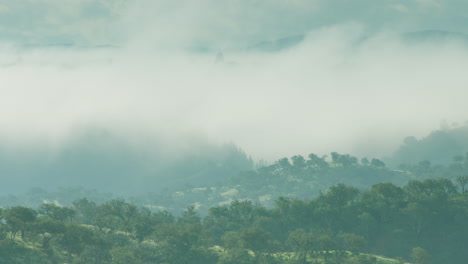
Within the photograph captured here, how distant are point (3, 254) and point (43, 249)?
15.6 meters

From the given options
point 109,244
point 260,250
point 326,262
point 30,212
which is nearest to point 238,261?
point 260,250

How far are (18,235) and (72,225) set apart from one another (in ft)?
59.6

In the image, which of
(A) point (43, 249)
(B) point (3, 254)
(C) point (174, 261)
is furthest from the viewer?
(C) point (174, 261)

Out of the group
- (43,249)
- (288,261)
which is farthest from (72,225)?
(288,261)

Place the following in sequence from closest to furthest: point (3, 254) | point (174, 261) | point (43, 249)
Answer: point (3, 254), point (43, 249), point (174, 261)

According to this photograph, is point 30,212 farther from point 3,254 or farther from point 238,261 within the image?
point 238,261

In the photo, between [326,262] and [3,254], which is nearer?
[3,254]

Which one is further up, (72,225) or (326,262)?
(72,225)

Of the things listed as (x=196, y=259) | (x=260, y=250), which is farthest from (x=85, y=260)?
(x=260, y=250)

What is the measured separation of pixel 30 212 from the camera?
188875mm

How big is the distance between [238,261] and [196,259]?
16.2 metres

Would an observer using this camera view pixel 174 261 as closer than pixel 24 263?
→ No

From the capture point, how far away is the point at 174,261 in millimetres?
196375

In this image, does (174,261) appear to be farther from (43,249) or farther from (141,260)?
(43,249)
